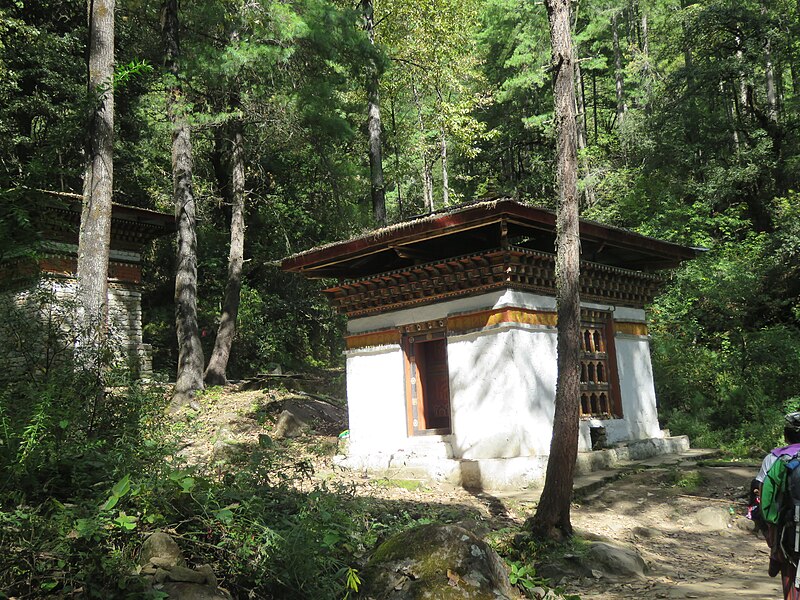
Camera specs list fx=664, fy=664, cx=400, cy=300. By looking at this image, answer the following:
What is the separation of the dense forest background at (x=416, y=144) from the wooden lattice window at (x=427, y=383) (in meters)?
6.54

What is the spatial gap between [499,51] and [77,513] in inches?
1289

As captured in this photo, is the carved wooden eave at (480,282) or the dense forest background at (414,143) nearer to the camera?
the carved wooden eave at (480,282)

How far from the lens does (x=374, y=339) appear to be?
13406mm

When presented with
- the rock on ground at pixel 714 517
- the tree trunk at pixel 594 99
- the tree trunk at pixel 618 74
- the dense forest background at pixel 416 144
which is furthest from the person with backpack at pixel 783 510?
the tree trunk at pixel 594 99

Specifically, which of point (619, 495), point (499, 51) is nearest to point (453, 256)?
point (619, 495)

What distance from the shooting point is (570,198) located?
863 cm

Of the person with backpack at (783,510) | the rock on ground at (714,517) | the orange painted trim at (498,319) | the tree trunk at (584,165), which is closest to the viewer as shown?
the person with backpack at (783,510)

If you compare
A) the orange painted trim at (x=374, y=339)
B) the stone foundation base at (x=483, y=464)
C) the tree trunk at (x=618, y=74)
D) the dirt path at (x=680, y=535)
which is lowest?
the dirt path at (x=680, y=535)

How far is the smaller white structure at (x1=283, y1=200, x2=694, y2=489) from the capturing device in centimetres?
1126

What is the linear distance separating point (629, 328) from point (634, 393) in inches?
54.1

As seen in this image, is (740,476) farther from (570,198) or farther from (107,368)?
(107,368)

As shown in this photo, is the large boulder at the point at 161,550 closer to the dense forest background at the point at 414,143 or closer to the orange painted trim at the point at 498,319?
the orange painted trim at the point at 498,319

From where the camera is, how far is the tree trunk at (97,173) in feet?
33.1

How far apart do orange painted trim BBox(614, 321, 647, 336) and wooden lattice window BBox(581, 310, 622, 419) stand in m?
0.27
